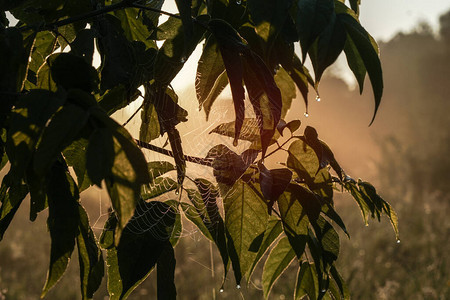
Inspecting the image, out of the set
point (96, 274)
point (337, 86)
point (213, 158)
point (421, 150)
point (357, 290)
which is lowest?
point (96, 274)

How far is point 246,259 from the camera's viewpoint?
0.68 metres

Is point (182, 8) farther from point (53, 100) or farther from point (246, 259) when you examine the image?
point (246, 259)

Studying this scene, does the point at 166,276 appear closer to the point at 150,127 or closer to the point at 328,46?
the point at 150,127

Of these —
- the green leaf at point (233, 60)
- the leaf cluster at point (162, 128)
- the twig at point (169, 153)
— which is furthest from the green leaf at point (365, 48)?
the twig at point (169, 153)

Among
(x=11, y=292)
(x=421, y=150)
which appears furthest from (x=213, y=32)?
(x=421, y=150)

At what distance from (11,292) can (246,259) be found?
3.75 m

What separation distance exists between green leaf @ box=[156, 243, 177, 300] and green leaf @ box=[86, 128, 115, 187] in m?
0.30

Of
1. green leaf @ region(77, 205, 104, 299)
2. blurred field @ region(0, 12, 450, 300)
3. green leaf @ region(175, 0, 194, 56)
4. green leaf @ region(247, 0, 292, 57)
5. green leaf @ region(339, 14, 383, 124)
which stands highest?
blurred field @ region(0, 12, 450, 300)

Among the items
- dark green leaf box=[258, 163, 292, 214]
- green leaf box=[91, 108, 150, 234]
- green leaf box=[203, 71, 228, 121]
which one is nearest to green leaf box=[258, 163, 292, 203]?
dark green leaf box=[258, 163, 292, 214]

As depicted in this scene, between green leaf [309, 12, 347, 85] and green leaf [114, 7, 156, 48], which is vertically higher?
green leaf [114, 7, 156, 48]

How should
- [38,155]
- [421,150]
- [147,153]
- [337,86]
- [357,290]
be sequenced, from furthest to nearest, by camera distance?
[337,86], [421,150], [357,290], [147,153], [38,155]

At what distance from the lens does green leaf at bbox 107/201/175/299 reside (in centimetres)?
67

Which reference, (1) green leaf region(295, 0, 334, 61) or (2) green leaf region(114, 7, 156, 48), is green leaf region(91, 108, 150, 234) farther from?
(2) green leaf region(114, 7, 156, 48)

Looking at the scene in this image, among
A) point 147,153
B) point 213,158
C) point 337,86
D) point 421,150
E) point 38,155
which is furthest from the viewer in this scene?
point 337,86
